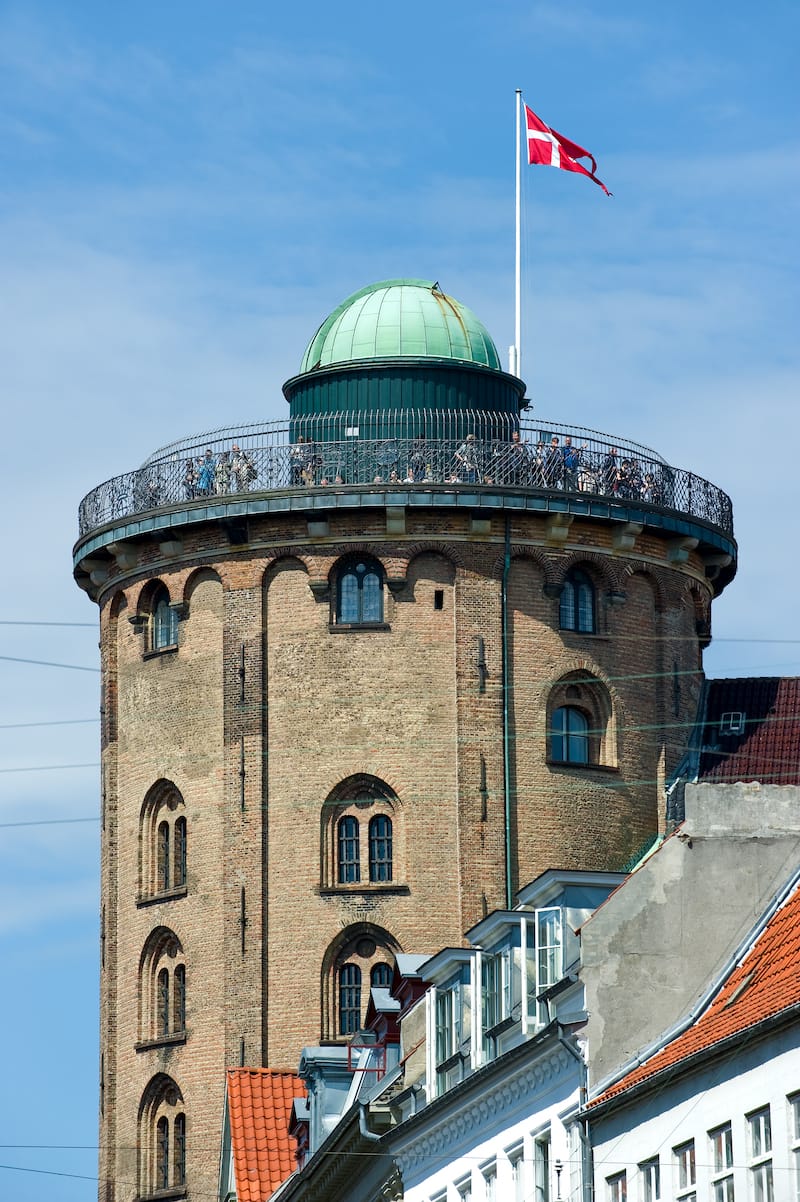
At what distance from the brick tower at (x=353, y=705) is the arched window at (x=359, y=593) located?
0.05 m

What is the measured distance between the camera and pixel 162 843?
68500 mm

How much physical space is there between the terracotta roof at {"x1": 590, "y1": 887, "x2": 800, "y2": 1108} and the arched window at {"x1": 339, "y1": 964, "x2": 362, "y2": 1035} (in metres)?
26.7

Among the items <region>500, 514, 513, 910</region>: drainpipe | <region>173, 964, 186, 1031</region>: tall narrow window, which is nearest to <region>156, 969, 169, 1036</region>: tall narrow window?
<region>173, 964, 186, 1031</region>: tall narrow window

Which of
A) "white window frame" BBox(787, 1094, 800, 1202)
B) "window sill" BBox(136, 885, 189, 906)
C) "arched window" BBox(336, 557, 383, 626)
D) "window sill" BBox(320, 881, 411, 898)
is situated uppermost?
"arched window" BBox(336, 557, 383, 626)

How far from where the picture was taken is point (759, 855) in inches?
1575

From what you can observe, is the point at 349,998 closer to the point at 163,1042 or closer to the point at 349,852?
the point at 349,852

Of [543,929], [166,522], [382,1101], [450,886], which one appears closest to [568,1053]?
[543,929]

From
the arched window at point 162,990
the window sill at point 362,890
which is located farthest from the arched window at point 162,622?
the window sill at point 362,890

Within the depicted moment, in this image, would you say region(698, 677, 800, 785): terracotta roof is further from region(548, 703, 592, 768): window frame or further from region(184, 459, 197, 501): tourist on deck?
region(184, 459, 197, 501): tourist on deck

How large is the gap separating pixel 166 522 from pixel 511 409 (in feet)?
26.2

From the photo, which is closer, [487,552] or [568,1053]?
[568,1053]

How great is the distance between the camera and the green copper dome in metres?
69.9

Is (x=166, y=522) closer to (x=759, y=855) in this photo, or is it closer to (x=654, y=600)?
(x=654, y=600)

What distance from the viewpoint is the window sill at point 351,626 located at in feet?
218
